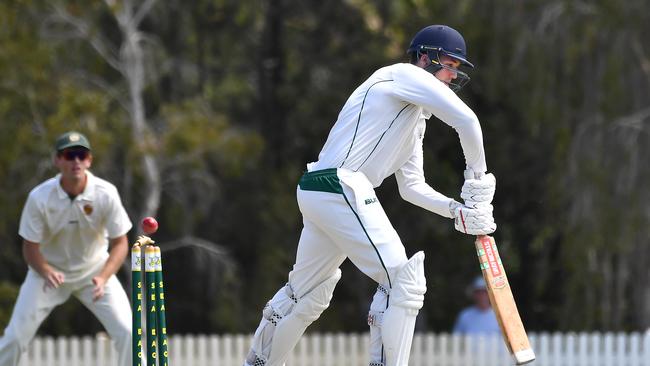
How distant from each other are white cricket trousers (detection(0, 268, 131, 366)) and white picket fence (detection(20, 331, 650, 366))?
351 cm

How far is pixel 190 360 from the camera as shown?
10977 mm

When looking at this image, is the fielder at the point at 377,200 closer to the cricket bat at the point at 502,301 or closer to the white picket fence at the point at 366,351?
the cricket bat at the point at 502,301

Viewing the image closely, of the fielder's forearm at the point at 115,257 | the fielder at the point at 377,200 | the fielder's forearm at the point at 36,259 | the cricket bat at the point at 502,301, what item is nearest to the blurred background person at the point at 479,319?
the fielder's forearm at the point at 115,257

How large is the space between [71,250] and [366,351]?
14.8ft

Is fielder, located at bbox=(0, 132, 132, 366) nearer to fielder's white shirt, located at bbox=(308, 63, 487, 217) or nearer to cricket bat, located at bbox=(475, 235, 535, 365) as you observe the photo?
fielder's white shirt, located at bbox=(308, 63, 487, 217)

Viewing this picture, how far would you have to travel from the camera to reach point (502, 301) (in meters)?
5.55

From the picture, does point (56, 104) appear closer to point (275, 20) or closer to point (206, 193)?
point (206, 193)

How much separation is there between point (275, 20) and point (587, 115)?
5558 mm

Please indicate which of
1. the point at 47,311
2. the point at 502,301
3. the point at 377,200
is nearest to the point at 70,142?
the point at 47,311

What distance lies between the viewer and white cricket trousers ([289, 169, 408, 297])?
5488mm

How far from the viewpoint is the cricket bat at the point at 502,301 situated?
547 cm

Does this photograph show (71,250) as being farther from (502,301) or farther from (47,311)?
(502,301)

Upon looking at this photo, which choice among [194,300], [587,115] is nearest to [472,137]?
[587,115]

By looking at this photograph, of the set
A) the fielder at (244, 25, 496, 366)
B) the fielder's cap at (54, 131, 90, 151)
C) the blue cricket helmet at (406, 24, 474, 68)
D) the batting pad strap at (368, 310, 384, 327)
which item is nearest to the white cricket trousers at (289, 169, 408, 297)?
the fielder at (244, 25, 496, 366)
